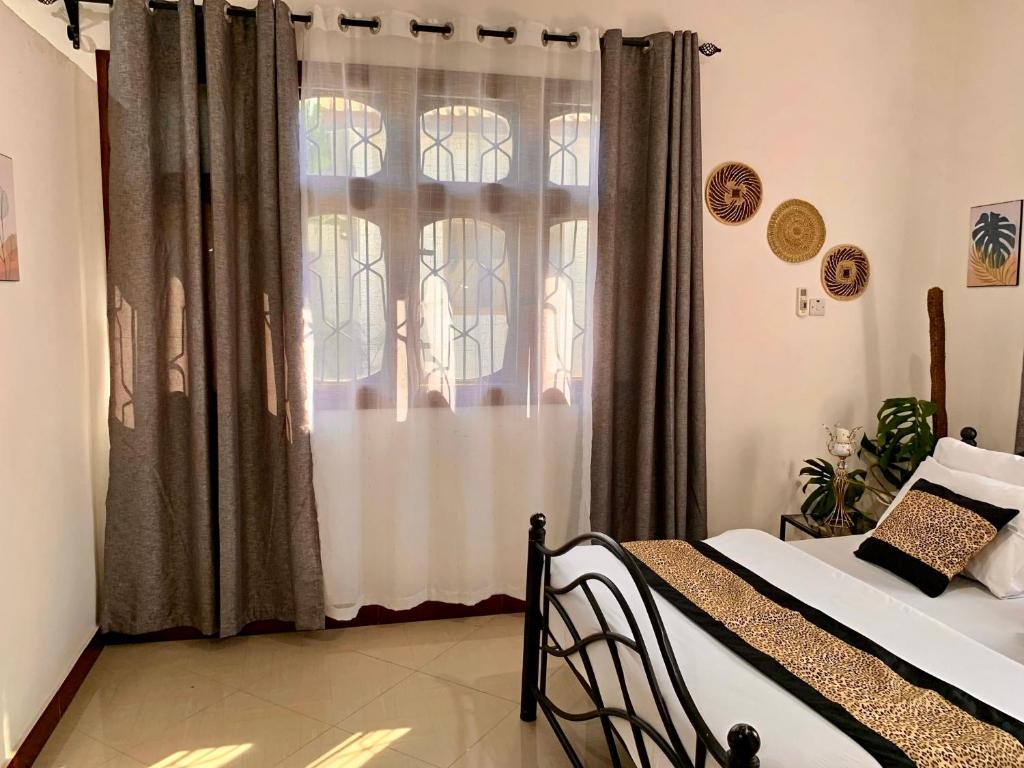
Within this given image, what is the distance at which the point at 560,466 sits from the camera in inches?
130

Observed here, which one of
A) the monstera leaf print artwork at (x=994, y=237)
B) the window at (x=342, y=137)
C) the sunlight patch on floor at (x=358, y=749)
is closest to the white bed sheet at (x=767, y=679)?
the sunlight patch on floor at (x=358, y=749)

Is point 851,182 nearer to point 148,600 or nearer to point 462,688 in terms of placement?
point 462,688

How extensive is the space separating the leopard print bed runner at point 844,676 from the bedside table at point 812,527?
107 centimetres

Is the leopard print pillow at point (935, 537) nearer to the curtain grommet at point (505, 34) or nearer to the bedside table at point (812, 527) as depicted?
the bedside table at point (812, 527)

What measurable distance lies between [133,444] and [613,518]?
2005mm

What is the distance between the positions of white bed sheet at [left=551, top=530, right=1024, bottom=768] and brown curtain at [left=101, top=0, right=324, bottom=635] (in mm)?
1346

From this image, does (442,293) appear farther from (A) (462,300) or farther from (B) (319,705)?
(B) (319,705)

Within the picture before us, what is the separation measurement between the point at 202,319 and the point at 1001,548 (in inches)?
113

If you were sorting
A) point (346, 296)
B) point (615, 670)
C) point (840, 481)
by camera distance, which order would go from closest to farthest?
1. point (615, 670)
2. point (346, 296)
3. point (840, 481)

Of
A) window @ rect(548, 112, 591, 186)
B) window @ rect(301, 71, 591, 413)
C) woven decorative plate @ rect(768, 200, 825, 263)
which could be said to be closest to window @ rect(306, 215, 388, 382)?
window @ rect(301, 71, 591, 413)

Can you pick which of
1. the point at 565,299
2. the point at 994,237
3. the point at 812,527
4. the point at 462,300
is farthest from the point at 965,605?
the point at 462,300

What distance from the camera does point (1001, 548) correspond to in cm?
231

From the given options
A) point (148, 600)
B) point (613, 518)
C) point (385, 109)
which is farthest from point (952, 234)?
point (148, 600)

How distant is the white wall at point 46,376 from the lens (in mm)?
2211
